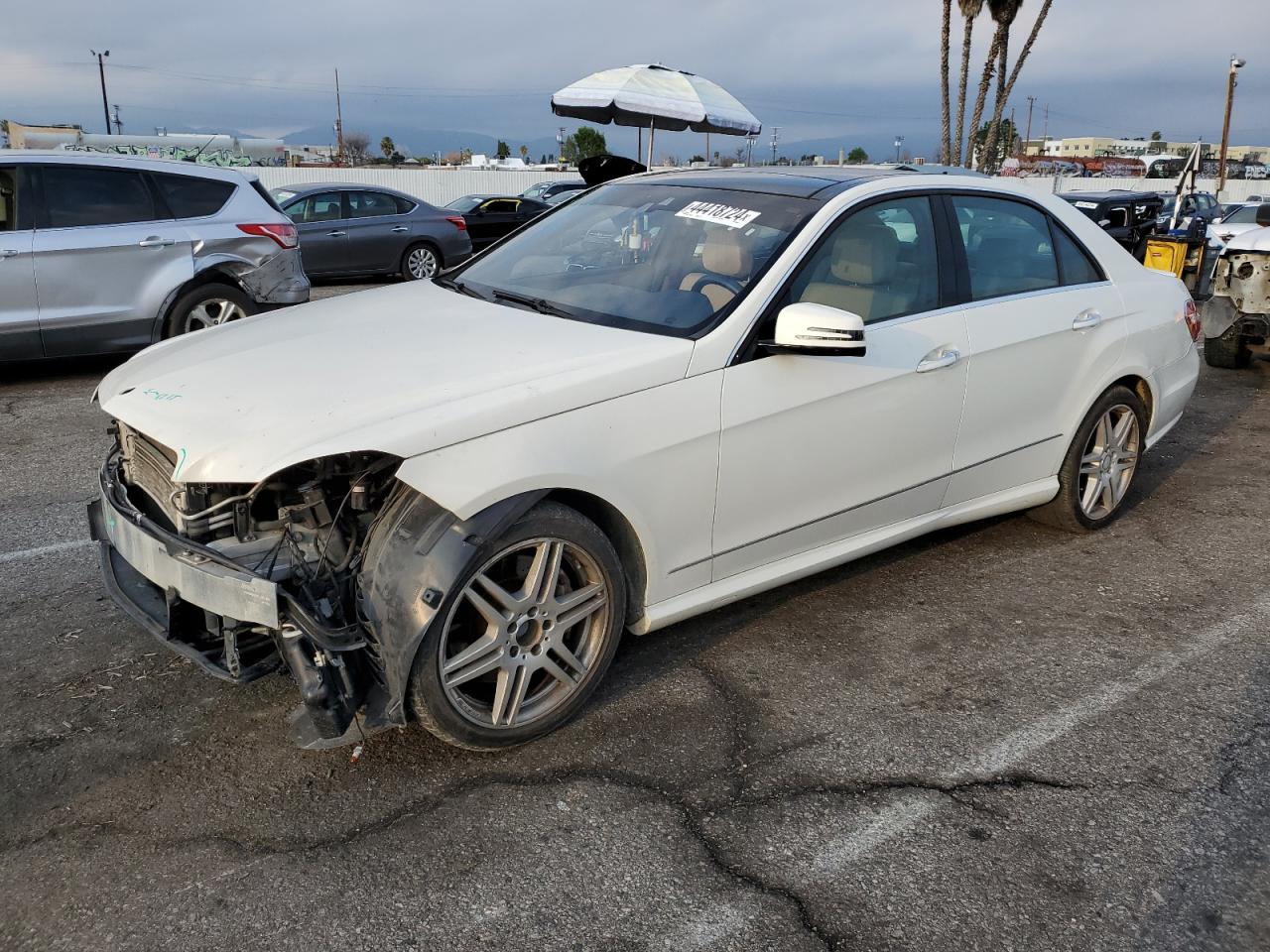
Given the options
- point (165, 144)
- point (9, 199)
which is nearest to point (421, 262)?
point (9, 199)

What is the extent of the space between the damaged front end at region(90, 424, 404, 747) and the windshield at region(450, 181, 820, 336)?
112cm

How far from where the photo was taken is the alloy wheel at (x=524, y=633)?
296 centimetres

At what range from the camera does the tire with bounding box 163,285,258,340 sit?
7809mm

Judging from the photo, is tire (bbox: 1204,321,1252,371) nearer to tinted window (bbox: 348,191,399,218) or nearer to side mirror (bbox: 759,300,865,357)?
side mirror (bbox: 759,300,865,357)

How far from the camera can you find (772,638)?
3.94 metres

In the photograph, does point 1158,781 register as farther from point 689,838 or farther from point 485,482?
point 485,482

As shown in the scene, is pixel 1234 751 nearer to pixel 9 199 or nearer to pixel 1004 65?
pixel 9 199

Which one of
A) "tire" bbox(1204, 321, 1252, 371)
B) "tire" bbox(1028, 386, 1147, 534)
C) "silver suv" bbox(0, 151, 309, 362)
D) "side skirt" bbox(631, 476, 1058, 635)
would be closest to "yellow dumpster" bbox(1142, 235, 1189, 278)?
"tire" bbox(1204, 321, 1252, 371)

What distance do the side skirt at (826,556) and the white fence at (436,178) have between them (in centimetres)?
3379

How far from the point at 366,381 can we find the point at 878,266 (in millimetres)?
1981

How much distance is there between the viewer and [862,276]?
3.88 metres

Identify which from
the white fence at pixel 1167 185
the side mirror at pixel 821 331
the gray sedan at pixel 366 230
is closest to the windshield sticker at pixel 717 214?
the side mirror at pixel 821 331

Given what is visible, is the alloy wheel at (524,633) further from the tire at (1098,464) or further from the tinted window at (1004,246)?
the tire at (1098,464)

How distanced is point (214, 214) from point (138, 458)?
5444 mm
